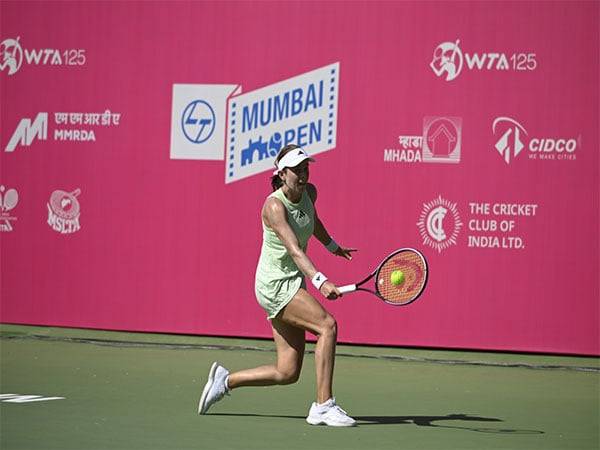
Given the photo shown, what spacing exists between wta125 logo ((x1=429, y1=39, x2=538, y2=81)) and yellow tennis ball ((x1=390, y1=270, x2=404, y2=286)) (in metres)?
3.95

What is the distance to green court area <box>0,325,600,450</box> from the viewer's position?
20.7ft

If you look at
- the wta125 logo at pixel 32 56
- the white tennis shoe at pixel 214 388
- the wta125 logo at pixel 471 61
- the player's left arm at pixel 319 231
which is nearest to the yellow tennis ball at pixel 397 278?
the player's left arm at pixel 319 231

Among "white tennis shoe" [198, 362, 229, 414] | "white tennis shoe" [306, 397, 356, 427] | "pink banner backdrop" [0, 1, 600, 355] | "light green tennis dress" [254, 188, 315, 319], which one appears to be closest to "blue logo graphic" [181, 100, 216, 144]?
"pink banner backdrop" [0, 1, 600, 355]

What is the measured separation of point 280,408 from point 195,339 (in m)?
3.76

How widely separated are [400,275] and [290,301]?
2.10 ft

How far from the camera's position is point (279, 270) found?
6.90 m

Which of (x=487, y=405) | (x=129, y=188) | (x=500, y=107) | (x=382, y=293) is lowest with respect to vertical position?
(x=487, y=405)

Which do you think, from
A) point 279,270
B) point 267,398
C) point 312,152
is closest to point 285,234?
point 279,270

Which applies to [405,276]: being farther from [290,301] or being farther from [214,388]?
[214,388]

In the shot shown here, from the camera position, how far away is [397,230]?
1070cm

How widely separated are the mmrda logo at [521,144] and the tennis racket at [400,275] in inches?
148

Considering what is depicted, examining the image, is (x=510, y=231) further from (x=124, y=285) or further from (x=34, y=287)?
(x=34, y=287)

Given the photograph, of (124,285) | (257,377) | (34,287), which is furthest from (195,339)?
(257,377)

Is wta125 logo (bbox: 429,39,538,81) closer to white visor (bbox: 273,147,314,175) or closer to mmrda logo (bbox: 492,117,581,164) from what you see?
mmrda logo (bbox: 492,117,581,164)
